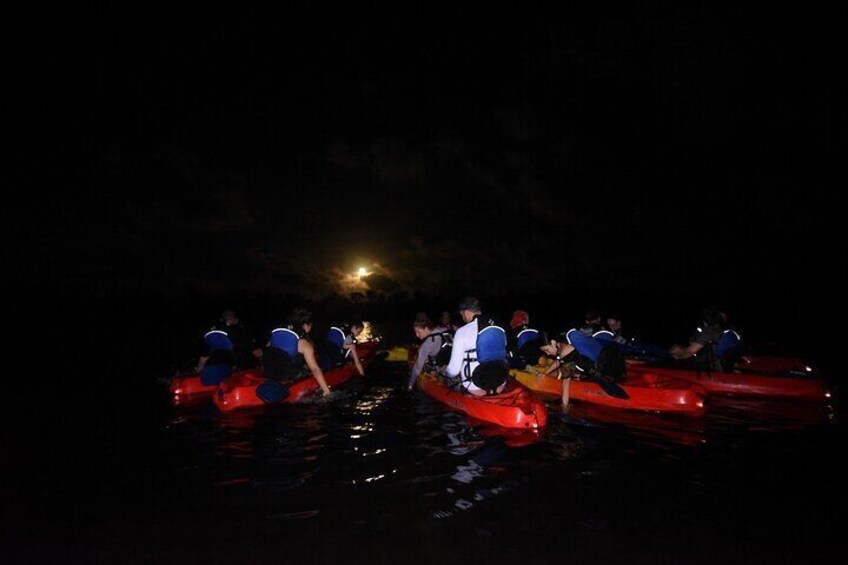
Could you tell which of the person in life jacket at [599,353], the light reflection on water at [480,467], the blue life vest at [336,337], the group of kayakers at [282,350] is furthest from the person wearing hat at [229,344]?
the person in life jacket at [599,353]

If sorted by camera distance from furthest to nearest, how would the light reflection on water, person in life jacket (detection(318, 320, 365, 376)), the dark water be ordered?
1. person in life jacket (detection(318, 320, 365, 376))
2. the light reflection on water
3. the dark water

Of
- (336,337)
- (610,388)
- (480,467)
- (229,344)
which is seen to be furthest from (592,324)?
(229,344)

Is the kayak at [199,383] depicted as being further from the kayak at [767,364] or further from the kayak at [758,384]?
the kayak at [767,364]

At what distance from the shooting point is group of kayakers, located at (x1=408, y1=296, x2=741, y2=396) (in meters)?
9.05

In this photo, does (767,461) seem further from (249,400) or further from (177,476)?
(249,400)

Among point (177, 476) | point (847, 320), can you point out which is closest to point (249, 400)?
point (177, 476)

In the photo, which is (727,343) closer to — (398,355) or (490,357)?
(490,357)

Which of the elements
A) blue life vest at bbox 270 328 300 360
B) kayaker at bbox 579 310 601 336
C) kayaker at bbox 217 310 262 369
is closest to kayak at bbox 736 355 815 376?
kayaker at bbox 579 310 601 336

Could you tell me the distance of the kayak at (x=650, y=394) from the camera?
1001 cm

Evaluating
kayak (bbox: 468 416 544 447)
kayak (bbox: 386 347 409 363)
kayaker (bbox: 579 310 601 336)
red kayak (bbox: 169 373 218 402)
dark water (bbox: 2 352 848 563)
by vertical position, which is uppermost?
kayaker (bbox: 579 310 601 336)

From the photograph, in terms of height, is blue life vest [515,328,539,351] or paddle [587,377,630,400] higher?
blue life vest [515,328,539,351]

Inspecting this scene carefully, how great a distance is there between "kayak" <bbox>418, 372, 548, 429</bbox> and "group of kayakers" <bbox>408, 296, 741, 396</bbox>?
190mm

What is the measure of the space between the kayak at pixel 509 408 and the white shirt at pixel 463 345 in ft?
1.66

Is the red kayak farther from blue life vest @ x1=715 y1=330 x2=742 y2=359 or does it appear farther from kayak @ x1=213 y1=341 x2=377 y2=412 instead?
blue life vest @ x1=715 y1=330 x2=742 y2=359
